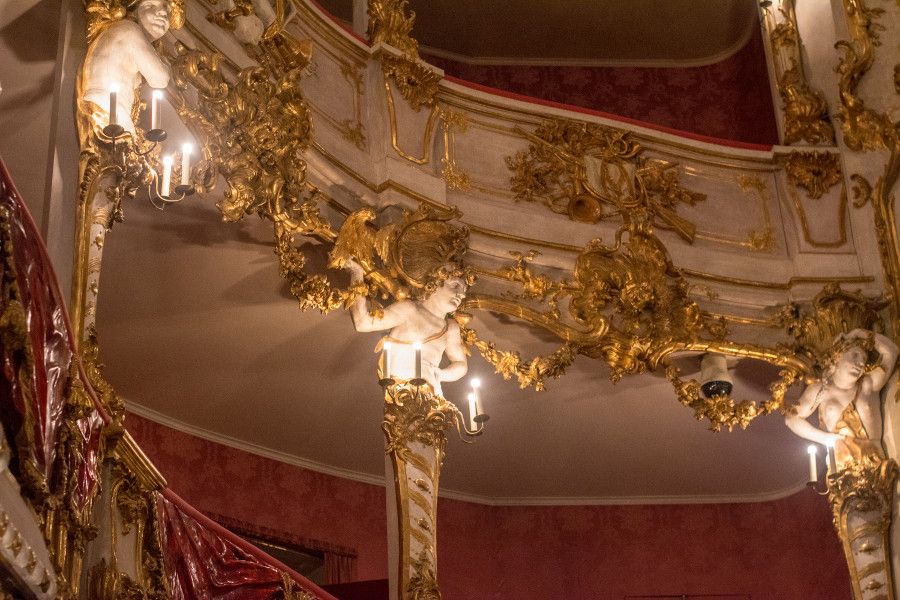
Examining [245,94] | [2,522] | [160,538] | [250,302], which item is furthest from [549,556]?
[2,522]

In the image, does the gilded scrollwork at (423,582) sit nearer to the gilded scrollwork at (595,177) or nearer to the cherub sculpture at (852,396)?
the gilded scrollwork at (595,177)

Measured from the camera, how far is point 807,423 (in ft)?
28.8

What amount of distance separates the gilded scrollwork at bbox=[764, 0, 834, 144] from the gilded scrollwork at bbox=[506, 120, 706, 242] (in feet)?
3.05

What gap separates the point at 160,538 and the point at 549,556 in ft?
20.6

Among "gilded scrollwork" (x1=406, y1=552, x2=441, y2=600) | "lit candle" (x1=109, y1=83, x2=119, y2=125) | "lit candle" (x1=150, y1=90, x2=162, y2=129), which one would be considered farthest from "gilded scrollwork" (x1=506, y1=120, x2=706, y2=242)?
"lit candle" (x1=109, y1=83, x2=119, y2=125)

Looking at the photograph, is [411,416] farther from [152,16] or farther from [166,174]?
[152,16]

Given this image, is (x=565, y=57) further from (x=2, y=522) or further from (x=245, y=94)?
(x=2, y=522)

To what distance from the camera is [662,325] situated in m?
8.51

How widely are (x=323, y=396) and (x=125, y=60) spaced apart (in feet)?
12.6

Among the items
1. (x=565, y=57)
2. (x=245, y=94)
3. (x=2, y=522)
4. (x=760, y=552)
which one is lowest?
(x=2, y=522)

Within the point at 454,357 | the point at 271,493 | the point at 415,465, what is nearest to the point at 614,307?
the point at 454,357

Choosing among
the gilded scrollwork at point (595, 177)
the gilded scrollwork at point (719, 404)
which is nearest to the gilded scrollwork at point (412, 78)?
the gilded scrollwork at point (595, 177)

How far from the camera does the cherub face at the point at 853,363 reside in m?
8.53

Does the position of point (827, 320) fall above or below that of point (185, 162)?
above
